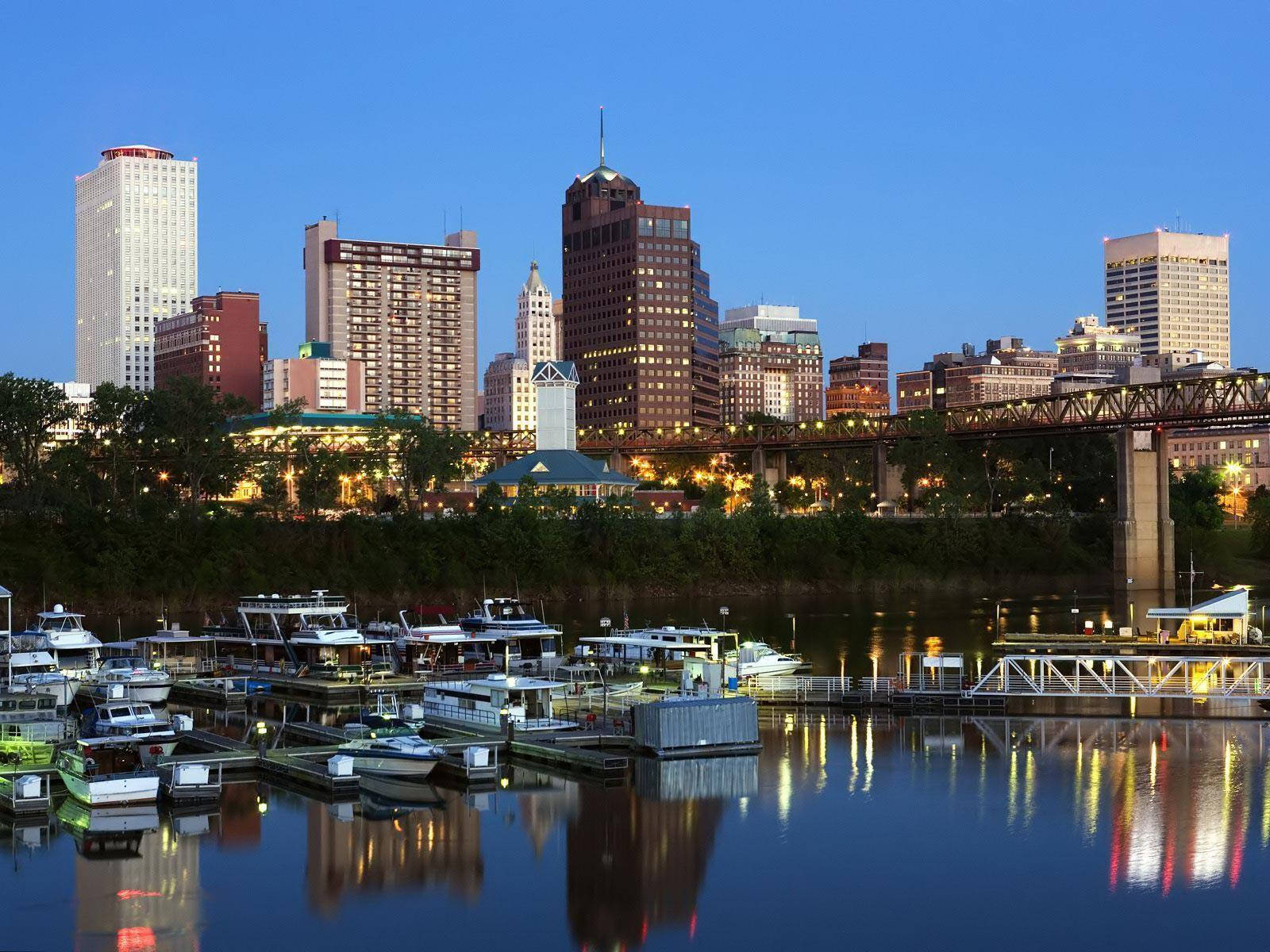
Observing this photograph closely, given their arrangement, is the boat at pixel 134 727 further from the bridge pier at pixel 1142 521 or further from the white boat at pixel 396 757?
the bridge pier at pixel 1142 521

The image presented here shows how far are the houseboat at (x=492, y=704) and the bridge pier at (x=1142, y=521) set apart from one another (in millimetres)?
98428

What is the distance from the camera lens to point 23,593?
124m

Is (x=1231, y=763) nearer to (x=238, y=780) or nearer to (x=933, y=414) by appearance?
(x=238, y=780)

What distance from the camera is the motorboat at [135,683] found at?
244 ft

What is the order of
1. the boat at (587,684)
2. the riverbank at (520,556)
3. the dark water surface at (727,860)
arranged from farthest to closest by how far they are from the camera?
1. the riverbank at (520,556)
2. the boat at (587,684)
3. the dark water surface at (727,860)

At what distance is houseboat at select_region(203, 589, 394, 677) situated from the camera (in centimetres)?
8600

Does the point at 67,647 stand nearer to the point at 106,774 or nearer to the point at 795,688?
the point at 106,774

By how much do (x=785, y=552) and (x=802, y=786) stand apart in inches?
3866

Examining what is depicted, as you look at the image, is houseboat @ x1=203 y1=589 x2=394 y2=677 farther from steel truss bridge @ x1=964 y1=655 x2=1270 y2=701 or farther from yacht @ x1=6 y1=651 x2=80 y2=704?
steel truss bridge @ x1=964 y1=655 x2=1270 y2=701

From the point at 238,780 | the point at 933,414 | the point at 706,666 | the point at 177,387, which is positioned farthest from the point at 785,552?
the point at 238,780

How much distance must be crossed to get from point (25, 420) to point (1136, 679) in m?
106

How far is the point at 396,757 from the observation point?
190 ft

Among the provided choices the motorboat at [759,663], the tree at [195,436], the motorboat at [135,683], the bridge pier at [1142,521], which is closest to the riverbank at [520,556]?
the bridge pier at [1142,521]

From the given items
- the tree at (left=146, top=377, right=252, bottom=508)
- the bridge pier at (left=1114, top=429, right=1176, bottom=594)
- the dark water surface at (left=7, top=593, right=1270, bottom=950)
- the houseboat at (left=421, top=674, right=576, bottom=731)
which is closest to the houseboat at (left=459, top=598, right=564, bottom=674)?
the houseboat at (left=421, top=674, right=576, bottom=731)
